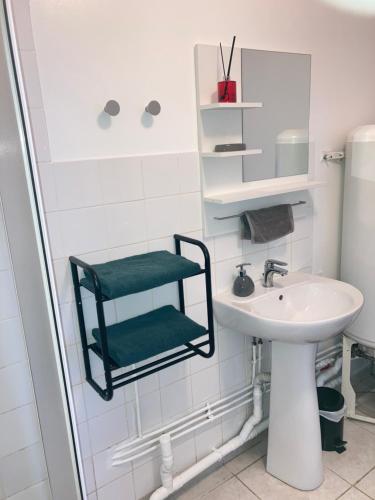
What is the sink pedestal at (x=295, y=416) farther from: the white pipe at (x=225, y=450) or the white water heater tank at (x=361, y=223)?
the white water heater tank at (x=361, y=223)

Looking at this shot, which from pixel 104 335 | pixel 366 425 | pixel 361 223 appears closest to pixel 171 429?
pixel 104 335

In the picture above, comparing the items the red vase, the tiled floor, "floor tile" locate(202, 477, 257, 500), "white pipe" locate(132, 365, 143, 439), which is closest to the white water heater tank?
the tiled floor

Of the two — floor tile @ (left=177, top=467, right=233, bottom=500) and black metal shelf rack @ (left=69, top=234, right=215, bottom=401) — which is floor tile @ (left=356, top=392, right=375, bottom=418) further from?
black metal shelf rack @ (left=69, top=234, right=215, bottom=401)

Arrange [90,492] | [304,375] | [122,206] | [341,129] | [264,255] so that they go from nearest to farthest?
[122,206] < [90,492] < [304,375] < [264,255] < [341,129]

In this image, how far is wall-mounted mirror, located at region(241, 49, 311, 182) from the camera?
5.64 feet

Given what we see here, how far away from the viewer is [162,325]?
1.45 m

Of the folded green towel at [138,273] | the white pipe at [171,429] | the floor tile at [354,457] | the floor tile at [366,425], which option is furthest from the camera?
the floor tile at [366,425]

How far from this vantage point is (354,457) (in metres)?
1.95

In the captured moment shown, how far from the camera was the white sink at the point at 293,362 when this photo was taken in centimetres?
169

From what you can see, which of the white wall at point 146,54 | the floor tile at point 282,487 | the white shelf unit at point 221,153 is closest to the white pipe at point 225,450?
the floor tile at point 282,487

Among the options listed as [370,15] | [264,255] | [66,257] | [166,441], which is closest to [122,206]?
[66,257]

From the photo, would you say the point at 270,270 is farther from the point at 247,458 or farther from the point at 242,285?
the point at 247,458

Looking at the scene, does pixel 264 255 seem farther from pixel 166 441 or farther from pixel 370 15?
pixel 370 15

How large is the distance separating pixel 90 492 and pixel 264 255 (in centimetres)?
125
